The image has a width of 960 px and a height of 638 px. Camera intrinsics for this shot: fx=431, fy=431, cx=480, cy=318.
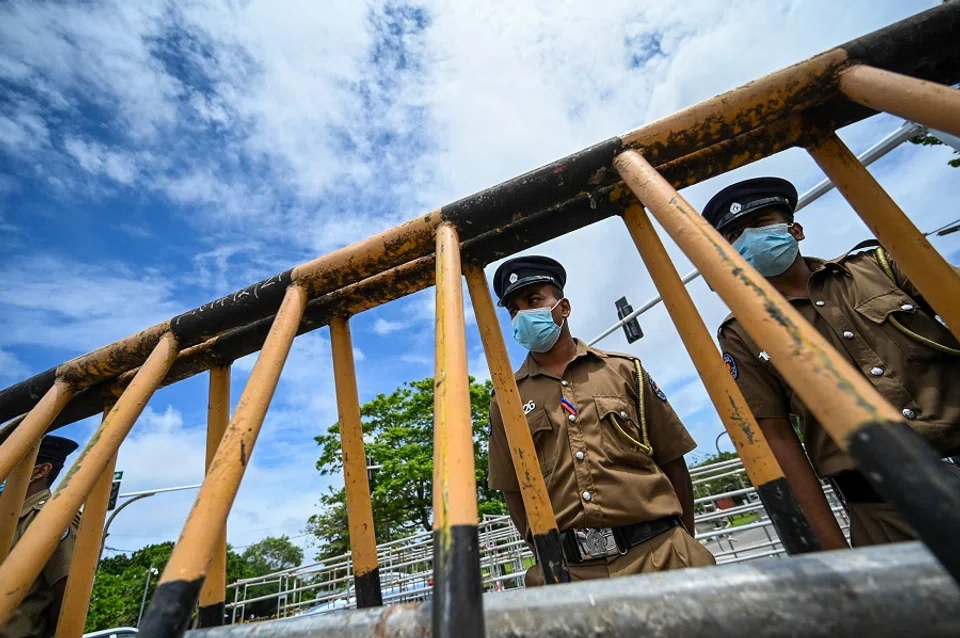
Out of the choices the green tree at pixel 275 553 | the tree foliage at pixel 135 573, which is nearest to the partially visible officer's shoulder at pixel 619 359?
the tree foliage at pixel 135 573

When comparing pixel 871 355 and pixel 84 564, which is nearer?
pixel 84 564

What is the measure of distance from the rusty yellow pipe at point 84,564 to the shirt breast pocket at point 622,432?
1844 millimetres

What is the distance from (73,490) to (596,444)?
176cm

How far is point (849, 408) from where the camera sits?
567mm

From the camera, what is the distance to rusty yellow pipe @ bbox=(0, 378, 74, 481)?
4.41 feet

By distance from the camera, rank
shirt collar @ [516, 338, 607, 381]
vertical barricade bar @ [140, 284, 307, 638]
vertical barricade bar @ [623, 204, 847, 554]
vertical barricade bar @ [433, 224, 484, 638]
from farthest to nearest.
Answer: shirt collar @ [516, 338, 607, 381] < vertical barricade bar @ [623, 204, 847, 554] < vertical barricade bar @ [140, 284, 307, 638] < vertical barricade bar @ [433, 224, 484, 638]

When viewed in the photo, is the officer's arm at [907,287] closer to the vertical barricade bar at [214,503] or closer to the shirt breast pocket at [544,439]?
the shirt breast pocket at [544,439]

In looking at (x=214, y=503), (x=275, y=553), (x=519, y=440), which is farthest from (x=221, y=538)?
(x=275, y=553)

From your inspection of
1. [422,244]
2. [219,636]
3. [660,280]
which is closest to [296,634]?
[219,636]

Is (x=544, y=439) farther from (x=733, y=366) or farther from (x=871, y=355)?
(x=871, y=355)

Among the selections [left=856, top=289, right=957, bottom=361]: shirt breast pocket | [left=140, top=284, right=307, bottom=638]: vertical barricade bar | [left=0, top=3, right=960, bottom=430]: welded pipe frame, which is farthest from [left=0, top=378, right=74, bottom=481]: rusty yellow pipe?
[left=856, top=289, right=957, bottom=361]: shirt breast pocket

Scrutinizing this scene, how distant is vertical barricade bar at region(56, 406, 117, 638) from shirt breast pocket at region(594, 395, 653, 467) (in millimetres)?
1844

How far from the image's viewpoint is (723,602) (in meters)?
0.48

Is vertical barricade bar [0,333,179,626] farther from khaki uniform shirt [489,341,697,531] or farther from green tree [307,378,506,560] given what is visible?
green tree [307,378,506,560]
